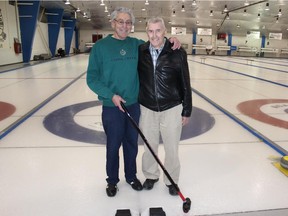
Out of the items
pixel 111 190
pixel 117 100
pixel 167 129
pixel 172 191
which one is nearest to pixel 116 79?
pixel 117 100

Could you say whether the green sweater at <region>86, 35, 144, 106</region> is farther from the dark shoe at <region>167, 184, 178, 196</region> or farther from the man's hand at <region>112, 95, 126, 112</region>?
the dark shoe at <region>167, 184, 178, 196</region>

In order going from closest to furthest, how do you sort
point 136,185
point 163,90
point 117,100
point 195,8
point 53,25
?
point 117,100, point 163,90, point 136,185, point 195,8, point 53,25

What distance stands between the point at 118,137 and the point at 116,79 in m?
0.52

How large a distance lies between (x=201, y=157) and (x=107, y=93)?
1.63m

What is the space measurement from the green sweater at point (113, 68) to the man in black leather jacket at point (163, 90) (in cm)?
10

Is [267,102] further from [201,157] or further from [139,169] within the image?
[139,169]

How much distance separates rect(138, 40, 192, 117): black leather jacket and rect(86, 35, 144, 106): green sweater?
9 cm

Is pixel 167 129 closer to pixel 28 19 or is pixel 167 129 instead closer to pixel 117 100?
pixel 117 100

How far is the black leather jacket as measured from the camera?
7.04ft

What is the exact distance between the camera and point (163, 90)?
220cm

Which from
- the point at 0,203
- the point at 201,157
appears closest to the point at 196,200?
the point at 201,157

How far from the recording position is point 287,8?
20.1 m

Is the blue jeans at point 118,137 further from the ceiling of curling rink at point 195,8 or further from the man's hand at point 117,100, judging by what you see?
the ceiling of curling rink at point 195,8

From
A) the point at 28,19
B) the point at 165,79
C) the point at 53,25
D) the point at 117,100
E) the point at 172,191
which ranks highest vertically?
the point at 53,25
